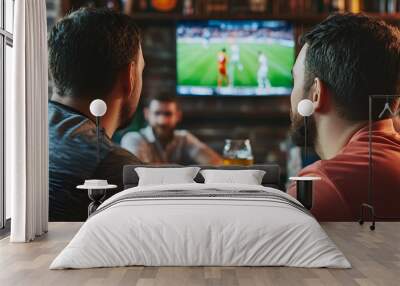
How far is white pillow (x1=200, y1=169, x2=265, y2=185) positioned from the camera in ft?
22.8

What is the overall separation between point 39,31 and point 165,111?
197 cm

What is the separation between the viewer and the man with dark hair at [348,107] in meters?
7.65

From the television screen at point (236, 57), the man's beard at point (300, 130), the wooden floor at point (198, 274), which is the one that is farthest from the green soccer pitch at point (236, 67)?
the wooden floor at point (198, 274)

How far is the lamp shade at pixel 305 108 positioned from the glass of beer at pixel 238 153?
78 centimetres

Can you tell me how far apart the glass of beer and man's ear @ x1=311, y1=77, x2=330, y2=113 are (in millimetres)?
961

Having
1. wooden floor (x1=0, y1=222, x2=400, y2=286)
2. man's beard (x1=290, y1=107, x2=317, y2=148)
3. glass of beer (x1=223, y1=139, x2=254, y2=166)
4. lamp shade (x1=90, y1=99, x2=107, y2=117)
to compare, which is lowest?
wooden floor (x1=0, y1=222, x2=400, y2=286)

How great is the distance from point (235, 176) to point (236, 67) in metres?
1.55

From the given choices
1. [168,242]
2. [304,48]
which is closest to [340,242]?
[168,242]

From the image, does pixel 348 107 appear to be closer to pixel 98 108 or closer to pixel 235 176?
pixel 235 176

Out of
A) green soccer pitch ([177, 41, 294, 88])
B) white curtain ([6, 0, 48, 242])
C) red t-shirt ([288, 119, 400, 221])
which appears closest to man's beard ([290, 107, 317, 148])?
red t-shirt ([288, 119, 400, 221])

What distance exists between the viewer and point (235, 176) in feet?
22.9

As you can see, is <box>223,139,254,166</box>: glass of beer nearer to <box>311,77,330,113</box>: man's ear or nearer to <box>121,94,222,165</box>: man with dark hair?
<box>121,94,222,165</box>: man with dark hair

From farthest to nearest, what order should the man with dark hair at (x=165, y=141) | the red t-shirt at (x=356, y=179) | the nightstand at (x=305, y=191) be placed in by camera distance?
the man with dark hair at (x=165, y=141), the red t-shirt at (x=356, y=179), the nightstand at (x=305, y=191)

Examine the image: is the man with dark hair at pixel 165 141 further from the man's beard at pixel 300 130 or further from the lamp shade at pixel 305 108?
the lamp shade at pixel 305 108
